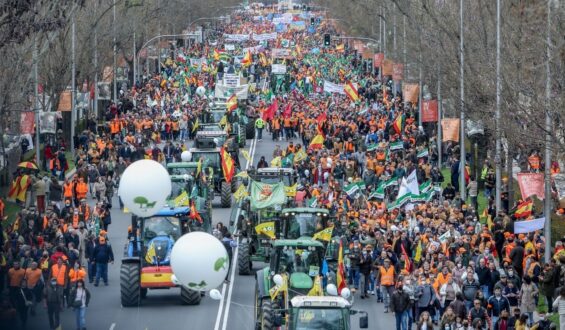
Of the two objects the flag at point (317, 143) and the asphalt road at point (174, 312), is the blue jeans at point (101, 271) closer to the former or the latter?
the asphalt road at point (174, 312)

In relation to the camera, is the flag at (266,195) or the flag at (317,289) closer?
the flag at (317,289)

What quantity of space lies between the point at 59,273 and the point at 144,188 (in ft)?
22.9

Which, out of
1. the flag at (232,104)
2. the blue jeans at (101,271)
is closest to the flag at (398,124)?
the flag at (232,104)

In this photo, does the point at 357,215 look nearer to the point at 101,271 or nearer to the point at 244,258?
the point at 244,258

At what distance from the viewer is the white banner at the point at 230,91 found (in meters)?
78.4

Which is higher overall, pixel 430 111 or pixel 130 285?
pixel 430 111

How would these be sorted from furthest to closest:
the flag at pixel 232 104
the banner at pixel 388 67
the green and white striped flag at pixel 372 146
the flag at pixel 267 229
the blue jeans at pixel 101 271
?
the banner at pixel 388 67 < the flag at pixel 232 104 < the green and white striped flag at pixel 372 146 < the flag at pixel 267 229 < the blue jeans at pixel 101 271

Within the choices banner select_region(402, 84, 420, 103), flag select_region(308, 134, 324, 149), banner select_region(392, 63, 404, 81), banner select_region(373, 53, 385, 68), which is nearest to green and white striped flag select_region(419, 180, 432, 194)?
flag select_region(308, 134, 324, 149)

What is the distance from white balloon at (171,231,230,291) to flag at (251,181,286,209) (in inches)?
658

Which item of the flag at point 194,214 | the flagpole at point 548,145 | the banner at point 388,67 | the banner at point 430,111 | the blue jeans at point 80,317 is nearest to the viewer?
the blue jeans at point 80,317

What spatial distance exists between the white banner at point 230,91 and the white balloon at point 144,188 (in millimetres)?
49149

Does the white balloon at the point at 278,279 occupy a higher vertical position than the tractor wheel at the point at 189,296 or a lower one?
higher

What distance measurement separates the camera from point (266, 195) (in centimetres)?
4350

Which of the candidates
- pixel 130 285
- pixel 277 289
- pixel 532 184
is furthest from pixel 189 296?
pixel 532 184
